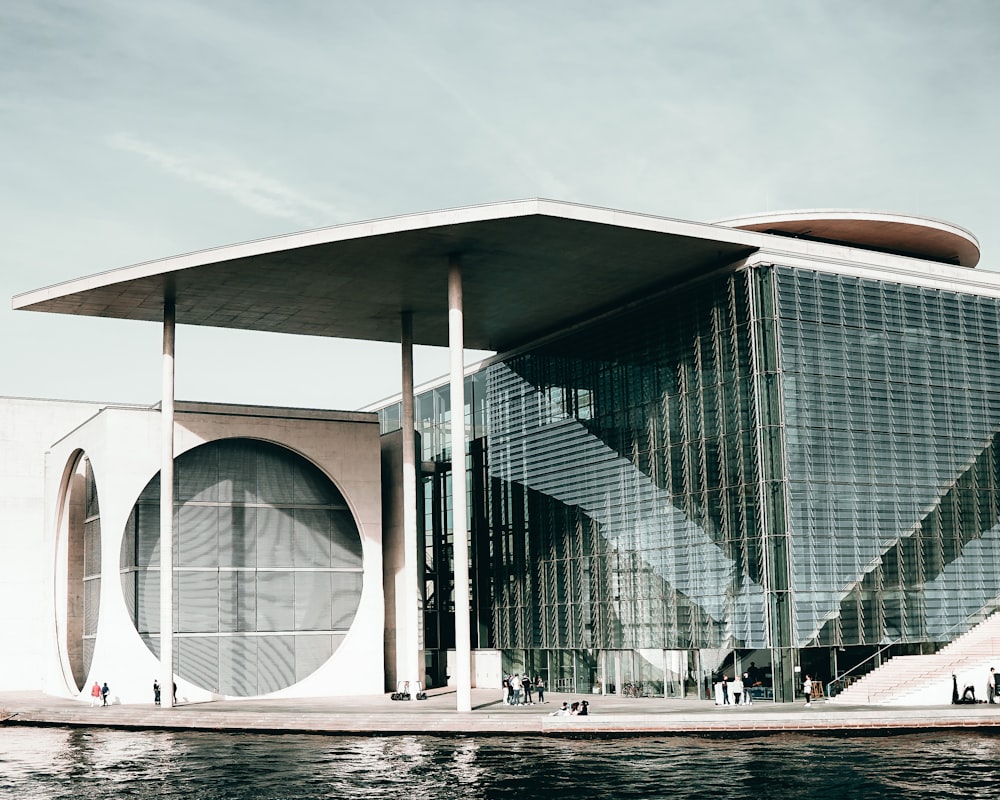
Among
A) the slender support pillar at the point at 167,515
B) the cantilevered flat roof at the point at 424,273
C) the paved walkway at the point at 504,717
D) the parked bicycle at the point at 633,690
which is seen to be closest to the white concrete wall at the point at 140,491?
the slender support pillar at the point at 167,515

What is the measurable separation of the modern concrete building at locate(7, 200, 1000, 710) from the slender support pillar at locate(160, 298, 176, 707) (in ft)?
0.32

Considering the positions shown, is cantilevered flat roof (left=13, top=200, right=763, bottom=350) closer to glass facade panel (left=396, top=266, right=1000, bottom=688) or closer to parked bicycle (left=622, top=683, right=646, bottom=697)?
Answer: glass facade panel (left=396, top=266, right=1000, bottom=688)

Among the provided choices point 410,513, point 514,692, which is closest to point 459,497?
point 410,513

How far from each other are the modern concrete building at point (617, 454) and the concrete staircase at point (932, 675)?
2.40 feet

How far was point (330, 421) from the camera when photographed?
159 ft

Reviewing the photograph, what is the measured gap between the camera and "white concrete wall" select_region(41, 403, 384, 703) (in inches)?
1726

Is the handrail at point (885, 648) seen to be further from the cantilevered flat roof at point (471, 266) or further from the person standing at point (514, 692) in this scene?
the cantilevered flat roof at point (471, 266)

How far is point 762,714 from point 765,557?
17.1 ft

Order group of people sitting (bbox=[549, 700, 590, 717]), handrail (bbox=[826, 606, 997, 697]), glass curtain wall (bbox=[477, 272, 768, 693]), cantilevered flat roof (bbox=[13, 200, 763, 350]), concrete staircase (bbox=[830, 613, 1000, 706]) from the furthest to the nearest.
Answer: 1. glass curtain wall (bbox=[477, 272, 768, 693])
2. cantilevered flat roof (bbox=[13, 200, 763, 350])
3. handrail (bbox=[826, 606, 997, 697])
4. concrete staircase (bbox=[830, 613, 1000, 706])
5. group of people sitting (bbox=[549, 700, 590, 717])

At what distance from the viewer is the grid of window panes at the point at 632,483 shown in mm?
38531

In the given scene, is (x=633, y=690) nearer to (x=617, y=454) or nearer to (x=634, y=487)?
(x=634, y=487)

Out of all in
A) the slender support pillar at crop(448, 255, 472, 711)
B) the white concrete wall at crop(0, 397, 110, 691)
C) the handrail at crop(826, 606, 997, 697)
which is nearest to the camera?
the slender support pillar at crop(448, 255, 472, 711)

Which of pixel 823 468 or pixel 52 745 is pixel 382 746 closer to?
pixel 52 745

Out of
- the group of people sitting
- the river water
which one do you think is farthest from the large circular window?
the group of people sitting
